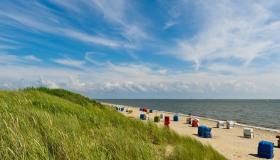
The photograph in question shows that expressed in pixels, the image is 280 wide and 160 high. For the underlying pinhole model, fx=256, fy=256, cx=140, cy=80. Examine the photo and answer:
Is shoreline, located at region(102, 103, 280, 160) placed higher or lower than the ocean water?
lower

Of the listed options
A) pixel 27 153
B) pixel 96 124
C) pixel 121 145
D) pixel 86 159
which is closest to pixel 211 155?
pixel 121 145

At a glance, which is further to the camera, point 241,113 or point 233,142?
point 241,113

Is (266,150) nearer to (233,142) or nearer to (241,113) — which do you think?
(233,142)

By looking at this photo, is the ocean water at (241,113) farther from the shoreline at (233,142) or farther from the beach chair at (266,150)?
the beach chair at (266,150)

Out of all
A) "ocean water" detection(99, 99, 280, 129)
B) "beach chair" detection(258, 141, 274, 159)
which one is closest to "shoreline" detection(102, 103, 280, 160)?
"beach chair" detection(258, 141, 274, 159)

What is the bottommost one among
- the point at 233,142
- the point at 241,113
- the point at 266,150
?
the point at 233,142

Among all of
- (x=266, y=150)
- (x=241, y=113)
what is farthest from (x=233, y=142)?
(x=241, y=113)

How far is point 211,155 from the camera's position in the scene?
6.52 meters

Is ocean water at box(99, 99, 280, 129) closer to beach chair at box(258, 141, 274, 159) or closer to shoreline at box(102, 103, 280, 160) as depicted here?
shoreline at box(102, 103, 280, 160)

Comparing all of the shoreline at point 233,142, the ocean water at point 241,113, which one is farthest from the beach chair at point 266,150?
the ocean water at point 241,113

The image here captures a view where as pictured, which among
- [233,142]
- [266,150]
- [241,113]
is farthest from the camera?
[241,113]

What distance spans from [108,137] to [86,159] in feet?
4.93

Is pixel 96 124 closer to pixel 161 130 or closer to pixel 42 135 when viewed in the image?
pixel 161 130

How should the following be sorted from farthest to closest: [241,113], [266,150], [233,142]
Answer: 1. [241,113]
2. [233,142]
3. [266,150]
